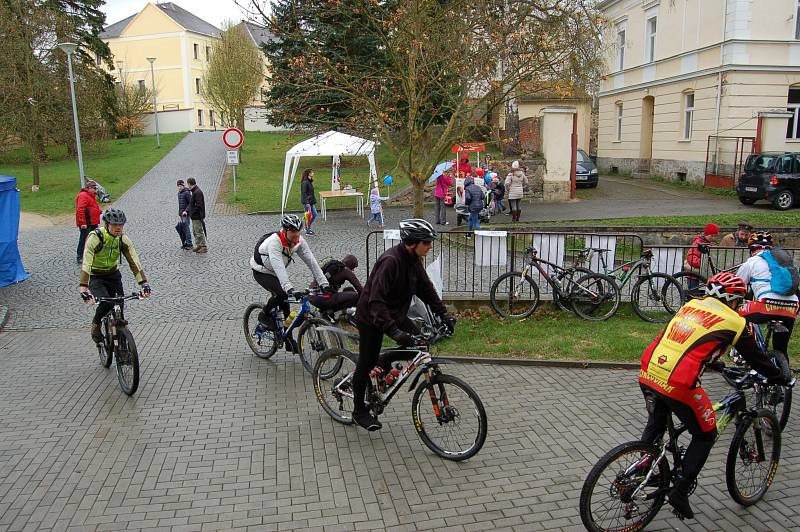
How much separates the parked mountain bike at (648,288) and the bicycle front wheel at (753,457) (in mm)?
4818

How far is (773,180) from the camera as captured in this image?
66.1 feet

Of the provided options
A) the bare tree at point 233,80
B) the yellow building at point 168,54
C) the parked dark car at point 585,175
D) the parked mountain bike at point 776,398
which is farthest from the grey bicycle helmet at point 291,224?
the yellow building at point 168,54

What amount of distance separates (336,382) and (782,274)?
430cm

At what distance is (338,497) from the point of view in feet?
15.5

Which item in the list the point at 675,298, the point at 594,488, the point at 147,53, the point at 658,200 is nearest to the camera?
Answer: the point at 594,488

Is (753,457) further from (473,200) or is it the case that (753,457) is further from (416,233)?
(473,200)

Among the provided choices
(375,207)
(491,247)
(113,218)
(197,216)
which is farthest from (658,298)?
(375,207)

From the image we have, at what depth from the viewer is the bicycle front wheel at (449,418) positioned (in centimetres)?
511

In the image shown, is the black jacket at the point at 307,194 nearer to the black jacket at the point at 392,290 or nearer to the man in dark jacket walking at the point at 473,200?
the man in dark jacket walking at the point at 473,200

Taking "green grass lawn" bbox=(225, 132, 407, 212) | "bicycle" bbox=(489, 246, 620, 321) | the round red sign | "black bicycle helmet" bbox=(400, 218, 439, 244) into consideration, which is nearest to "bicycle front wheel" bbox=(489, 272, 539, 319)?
"bicycle" bbox=(489, 246, 620, 321)

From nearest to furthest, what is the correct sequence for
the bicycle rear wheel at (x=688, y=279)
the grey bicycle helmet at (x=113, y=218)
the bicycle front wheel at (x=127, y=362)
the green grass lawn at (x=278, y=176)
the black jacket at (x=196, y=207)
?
the bicycle front wheel at (x=127, y=362) < the grey bicycle helmet at (x=113, y=218) < the bicycle rear wheel at (x=688, y=279) < the black jacket at (x=196, y=207) < the green grass lawn at (x=278, y=176)

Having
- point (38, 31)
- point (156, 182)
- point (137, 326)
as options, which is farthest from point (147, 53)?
point (137, 326)

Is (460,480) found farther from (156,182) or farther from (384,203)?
A: (156,182)

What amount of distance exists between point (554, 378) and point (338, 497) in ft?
10.9
